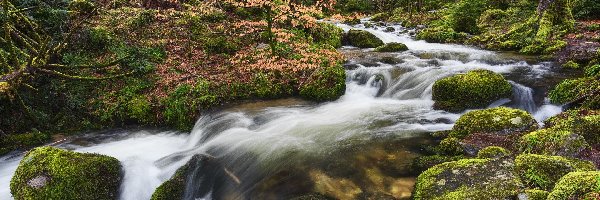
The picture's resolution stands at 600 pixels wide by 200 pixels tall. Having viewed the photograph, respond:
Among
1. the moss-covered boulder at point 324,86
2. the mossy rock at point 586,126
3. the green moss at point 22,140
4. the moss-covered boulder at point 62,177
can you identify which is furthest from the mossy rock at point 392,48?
the green moss at point 22,140

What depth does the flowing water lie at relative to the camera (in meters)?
7.12

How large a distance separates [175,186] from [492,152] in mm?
5658

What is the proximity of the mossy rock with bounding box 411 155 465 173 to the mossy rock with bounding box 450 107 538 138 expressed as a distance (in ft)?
3.59

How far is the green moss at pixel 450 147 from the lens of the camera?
731cm

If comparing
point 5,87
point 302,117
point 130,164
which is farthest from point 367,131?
point 5,87

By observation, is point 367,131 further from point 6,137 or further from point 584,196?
point 6,137

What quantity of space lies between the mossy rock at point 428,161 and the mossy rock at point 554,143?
1.11 m

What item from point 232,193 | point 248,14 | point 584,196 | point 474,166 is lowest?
point 232,193

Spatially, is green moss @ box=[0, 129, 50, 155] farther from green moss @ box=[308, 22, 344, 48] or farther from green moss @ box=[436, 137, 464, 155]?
green moss @ box=[308, 22, 344, 48]

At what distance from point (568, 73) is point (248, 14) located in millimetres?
11919

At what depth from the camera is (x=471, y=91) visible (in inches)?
391

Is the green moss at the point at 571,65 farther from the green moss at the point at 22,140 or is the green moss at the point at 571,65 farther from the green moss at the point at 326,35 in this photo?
the green moss at the point at 22,140

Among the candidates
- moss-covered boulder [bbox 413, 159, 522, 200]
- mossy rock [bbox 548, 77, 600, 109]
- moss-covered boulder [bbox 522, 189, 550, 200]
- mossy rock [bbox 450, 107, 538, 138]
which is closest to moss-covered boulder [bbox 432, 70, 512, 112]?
mossy rock [bbox 548, 77, 600, 109]

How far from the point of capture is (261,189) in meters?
7.03
